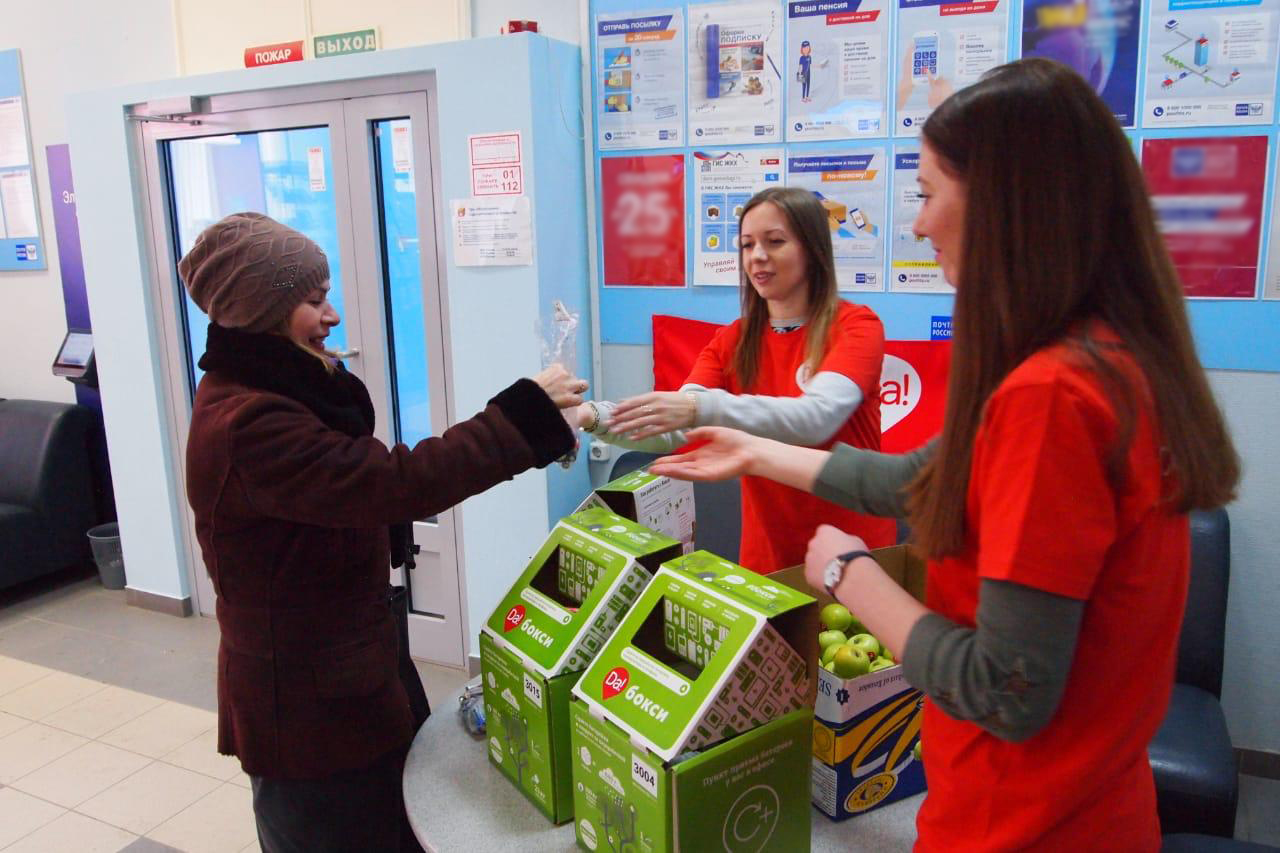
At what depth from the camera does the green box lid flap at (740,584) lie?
110cm

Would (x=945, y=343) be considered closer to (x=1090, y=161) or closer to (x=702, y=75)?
(x=702, y=75)

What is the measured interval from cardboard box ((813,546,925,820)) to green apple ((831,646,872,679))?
35mm

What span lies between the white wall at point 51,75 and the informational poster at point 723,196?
8.51ft

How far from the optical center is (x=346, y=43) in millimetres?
3502

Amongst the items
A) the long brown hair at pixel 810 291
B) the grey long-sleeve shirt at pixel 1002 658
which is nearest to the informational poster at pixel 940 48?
the long brown hair at pixel 810 291

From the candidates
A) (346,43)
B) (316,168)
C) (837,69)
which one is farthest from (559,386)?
(346,43)

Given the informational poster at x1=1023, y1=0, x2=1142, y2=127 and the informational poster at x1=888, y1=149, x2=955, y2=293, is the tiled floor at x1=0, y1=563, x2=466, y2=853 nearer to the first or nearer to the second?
the informational poster at x1=888, y1=149, x2=955, y2=293

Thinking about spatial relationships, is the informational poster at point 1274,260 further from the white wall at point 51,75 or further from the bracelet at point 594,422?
the white wall at point 51,75

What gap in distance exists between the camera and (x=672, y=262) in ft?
10.0

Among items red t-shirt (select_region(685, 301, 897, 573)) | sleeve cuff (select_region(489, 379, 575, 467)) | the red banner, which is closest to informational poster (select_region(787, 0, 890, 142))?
the red banner

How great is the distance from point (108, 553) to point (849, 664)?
4190 millimetres

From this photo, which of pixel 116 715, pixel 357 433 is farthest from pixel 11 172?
pixel 357 433

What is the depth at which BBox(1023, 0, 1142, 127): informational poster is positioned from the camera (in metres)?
2.40

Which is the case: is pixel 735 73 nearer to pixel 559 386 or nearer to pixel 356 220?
pixel 356 220
